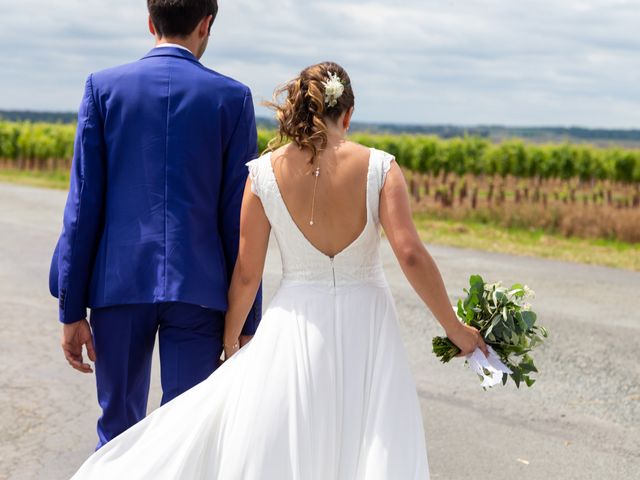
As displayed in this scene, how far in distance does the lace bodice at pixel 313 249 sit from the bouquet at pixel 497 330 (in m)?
0.41

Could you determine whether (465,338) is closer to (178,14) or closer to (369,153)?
(369,153)

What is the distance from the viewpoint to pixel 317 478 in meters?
3.16

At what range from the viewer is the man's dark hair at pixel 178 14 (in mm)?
3373

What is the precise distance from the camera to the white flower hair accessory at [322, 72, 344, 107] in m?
3.18

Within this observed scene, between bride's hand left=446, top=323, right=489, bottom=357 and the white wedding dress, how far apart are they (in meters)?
0.24

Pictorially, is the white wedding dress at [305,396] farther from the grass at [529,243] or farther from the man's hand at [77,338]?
the grass at [529,243]

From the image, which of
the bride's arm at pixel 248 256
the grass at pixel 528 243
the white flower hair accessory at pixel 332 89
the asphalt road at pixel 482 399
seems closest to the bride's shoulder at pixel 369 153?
the white flower hair accessory at pixel 332 89

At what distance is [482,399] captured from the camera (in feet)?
20.8

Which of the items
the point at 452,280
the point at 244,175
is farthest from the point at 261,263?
the point at 452,280

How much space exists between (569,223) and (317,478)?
50.1ft

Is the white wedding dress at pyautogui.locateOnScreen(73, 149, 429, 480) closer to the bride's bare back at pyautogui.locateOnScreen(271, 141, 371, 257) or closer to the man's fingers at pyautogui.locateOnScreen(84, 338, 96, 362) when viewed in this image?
the bride's bare back at pyautogui.locateOnScreen(271, 141, 371, 257)

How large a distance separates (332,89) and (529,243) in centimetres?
1310

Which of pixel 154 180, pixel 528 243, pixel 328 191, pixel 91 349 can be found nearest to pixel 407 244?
pixel 328 191

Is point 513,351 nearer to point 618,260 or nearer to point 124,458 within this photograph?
point 124,458
